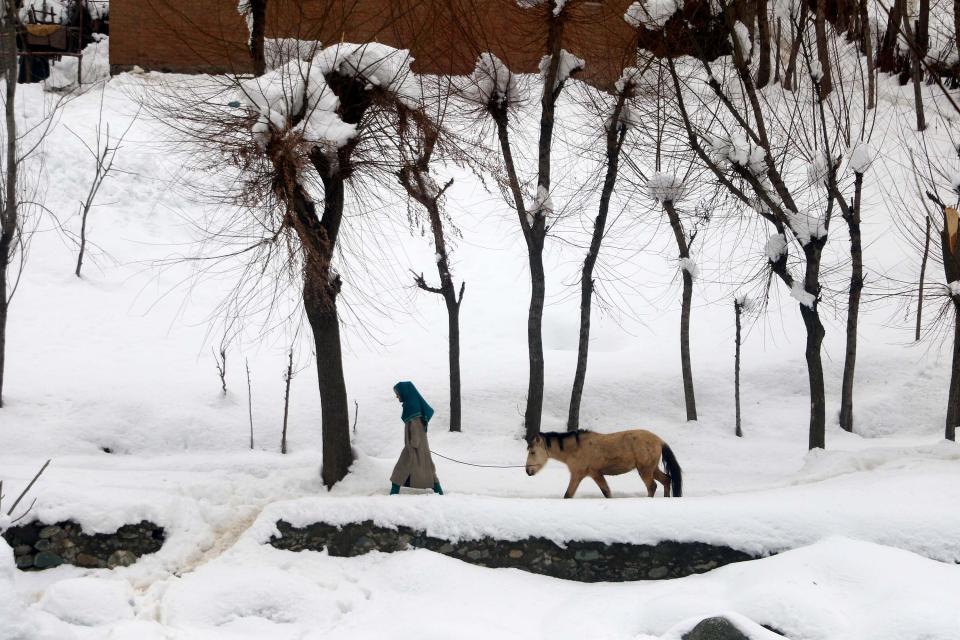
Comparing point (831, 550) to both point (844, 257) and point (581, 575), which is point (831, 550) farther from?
point (844, 257)

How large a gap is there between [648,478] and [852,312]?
663 cm

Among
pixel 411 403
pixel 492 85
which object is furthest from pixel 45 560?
pixel 492 85

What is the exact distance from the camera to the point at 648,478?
9.99 meters

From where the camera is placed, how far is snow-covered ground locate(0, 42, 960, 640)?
25.2ft

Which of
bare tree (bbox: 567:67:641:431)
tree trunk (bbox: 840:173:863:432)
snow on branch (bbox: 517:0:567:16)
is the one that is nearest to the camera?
snow on branch (bbox: 517:0:567:16)

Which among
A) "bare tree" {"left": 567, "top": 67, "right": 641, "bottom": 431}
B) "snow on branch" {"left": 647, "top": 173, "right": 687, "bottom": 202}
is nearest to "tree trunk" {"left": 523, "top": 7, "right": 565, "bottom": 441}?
"bare tree" {"left": 567, "top": 67, "right": 641, "bottom": 431}

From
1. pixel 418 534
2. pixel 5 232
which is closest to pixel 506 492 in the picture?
pixel 418 534

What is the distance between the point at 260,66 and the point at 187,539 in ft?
19.1

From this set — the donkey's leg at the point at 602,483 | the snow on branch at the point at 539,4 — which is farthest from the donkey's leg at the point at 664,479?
the snow on branch at the point at 539,4

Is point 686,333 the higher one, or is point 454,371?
point 686,333

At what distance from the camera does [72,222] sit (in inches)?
795

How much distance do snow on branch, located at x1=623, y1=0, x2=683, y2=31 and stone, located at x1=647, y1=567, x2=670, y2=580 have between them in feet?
27.4

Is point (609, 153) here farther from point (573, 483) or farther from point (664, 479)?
point (573, 483)

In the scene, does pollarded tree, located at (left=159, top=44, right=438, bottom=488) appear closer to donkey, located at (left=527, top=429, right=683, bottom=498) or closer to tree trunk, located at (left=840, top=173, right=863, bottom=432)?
donkey, located at (left=527, top=429, right=683, bottom=498)
